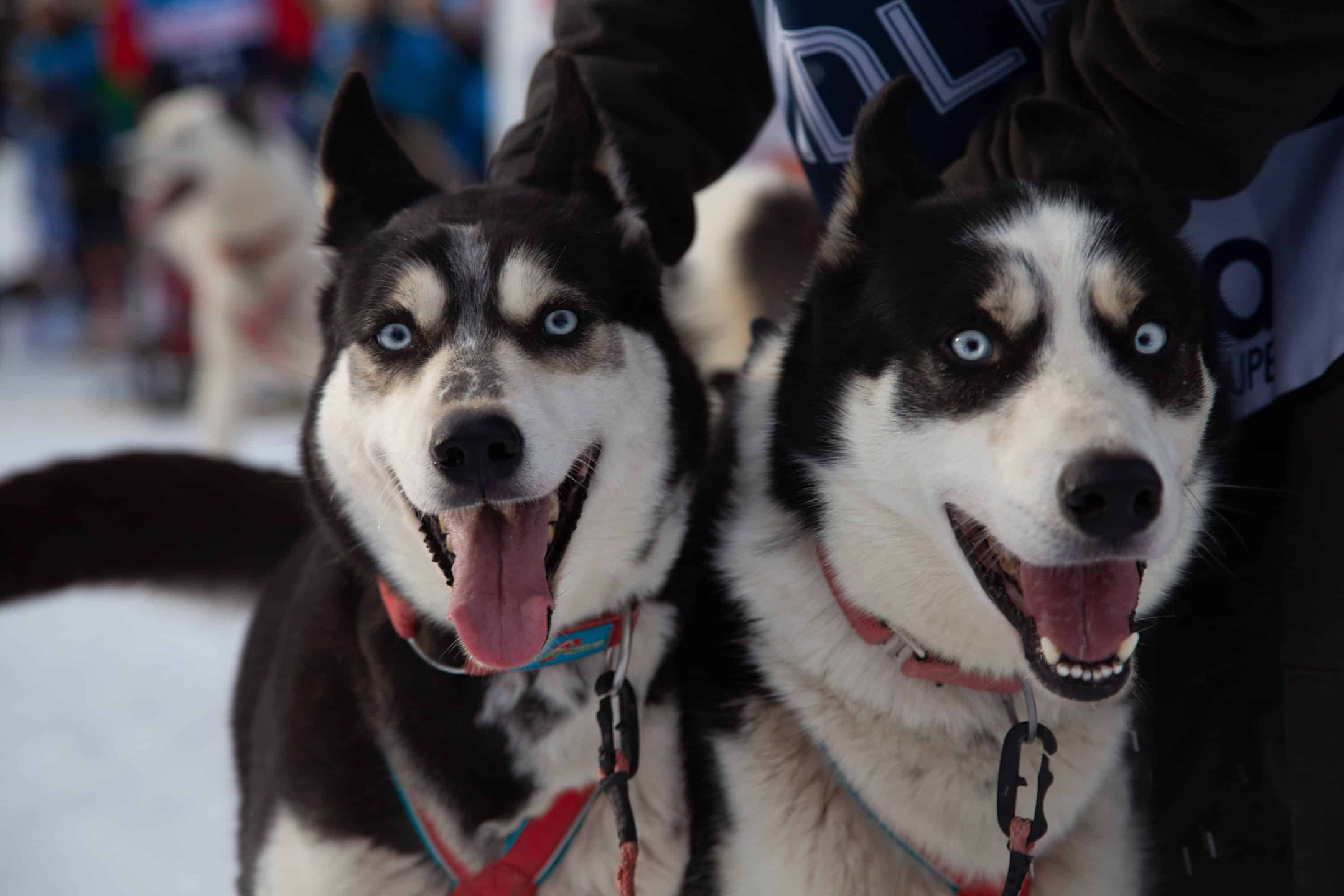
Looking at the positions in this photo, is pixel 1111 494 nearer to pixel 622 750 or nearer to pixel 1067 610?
pixel 1067 610

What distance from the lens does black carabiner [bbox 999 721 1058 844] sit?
1.40 meters

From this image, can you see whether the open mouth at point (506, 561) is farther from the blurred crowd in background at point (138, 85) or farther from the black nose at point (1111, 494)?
the blurred crowd in background at point (138, 85)

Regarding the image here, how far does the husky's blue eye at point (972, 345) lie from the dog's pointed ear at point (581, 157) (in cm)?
50

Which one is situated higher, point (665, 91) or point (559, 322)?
point (665, 91)

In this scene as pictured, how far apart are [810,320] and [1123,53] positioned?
474 millimetres

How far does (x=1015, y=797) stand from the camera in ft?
4.69

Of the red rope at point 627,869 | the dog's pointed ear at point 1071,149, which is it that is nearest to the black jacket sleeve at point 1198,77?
the dog's pointed ear at point 1071,149

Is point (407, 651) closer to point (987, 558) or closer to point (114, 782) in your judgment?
point (987, 558)

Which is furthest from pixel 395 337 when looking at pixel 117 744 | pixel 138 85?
pixel 138 85

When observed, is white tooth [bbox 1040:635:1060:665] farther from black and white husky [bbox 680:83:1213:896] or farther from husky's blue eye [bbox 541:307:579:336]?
husky's blue eye [bbox 541:307:579:336]

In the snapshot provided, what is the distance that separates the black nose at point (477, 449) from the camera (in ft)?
4.47

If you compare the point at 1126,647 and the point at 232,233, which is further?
the point at 232,233

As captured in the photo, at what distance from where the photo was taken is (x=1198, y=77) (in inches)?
52.6

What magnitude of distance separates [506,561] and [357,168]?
62 cm
